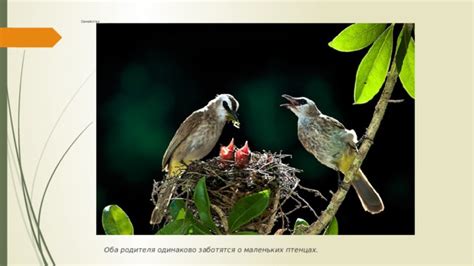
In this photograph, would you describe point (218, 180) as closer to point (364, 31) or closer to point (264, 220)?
point (264, 220)

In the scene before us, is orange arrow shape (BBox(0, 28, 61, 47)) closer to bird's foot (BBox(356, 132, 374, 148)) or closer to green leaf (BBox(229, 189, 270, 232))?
green leaf (BBox(229, 189, 270, 232))

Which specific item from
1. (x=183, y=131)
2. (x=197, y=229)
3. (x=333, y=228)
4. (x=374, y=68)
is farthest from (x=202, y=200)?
(x=374, y=68)

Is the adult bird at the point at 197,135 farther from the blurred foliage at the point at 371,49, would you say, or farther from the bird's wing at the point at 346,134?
the blurred foliage at the point at 371,49

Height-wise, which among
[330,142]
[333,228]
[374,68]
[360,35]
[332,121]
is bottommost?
[333,228]

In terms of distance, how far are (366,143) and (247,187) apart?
0.56 m

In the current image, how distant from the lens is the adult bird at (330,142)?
3.07 metres

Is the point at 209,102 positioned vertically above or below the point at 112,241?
above

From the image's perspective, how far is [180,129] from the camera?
3.08 m

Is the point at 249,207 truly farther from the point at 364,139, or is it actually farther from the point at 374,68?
the point at 374,68

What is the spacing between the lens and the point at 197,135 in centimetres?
314

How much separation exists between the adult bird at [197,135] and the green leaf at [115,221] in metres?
0.12
